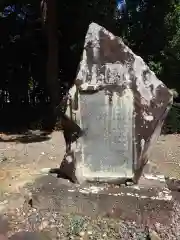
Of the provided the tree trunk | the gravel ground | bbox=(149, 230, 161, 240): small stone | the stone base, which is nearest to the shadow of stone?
the tree trunk

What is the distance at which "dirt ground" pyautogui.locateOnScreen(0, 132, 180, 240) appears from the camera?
14.8ft

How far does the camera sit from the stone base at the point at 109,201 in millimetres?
4766

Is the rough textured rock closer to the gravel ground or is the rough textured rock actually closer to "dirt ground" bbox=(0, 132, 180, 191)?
the gravel ground

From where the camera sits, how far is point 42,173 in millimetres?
5777

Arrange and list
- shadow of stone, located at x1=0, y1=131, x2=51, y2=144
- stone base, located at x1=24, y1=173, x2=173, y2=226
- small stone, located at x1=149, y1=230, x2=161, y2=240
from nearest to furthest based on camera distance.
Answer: small stone, located at x1=149, y1=230, x2=161, y2=240 → stone base, located at x1=24, y1=173, x2=173, y2=226 → shadow of stone, located at x1=0, y1=131, x2=51, y2=144

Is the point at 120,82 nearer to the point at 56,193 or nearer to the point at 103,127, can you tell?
the point at 103,127

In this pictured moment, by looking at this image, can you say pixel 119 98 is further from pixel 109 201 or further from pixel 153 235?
pixel 153 235

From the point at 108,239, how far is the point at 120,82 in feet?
5.84

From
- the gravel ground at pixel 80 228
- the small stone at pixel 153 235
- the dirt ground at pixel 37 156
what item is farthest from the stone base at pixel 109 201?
Answer: the dirt ground at pixel 37 156

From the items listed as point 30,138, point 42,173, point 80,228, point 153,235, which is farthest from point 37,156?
point 153,235

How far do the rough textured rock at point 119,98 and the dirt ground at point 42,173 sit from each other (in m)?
0.67

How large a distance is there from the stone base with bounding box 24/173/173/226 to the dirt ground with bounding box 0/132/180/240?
3.7 inches

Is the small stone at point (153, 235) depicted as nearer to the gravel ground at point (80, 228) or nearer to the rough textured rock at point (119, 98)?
the gravel ground at point (80, 228)

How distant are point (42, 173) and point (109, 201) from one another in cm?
132
